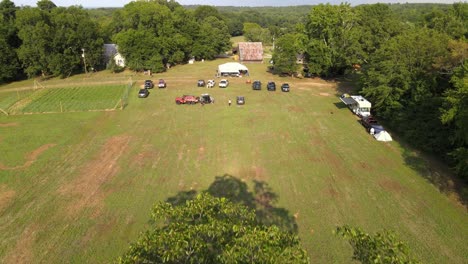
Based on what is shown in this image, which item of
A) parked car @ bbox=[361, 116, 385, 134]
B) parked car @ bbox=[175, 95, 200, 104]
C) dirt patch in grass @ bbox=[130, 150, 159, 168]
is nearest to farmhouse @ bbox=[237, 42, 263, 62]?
parked car @ bbox=[175, 95, 200, 104]

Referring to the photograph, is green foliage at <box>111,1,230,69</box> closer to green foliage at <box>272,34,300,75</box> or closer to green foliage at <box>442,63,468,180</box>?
green foliage at <box>272,34,300,75</box>

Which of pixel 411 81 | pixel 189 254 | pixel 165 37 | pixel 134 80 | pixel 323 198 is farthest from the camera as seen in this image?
pixel 165 37

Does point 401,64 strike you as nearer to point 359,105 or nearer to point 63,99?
point 359,105

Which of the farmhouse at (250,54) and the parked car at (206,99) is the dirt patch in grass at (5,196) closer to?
the parked car at (206,99)

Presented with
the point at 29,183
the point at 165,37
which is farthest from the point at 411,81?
the point at 165,37

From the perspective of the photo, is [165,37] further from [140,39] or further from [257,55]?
[257,55]

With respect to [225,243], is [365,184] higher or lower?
lower

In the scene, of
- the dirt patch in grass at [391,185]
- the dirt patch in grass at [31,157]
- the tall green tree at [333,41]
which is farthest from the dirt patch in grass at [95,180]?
the tall green tree at [333,41]
